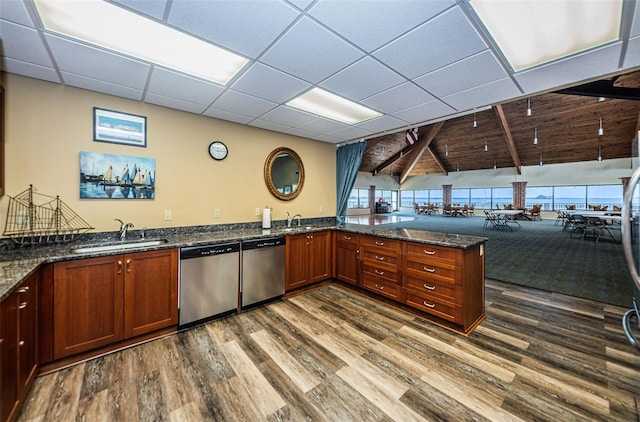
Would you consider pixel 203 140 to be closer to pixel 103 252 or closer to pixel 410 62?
pixel 103 252

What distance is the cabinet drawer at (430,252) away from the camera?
2458mm

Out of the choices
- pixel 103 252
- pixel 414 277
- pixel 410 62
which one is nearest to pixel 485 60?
pixel 410 62

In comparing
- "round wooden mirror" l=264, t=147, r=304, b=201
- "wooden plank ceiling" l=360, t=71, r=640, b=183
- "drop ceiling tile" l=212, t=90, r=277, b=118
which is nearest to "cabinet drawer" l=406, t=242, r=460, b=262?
"round wooden mirror" l=264, t=147, r=304, b=201

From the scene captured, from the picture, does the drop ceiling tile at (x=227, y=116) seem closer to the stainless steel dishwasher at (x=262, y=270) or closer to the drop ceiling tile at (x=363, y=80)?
the drop ceiling tile at (x=363, y=80)

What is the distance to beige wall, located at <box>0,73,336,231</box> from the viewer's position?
2127 mm

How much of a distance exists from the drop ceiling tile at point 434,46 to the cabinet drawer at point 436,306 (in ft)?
7.31

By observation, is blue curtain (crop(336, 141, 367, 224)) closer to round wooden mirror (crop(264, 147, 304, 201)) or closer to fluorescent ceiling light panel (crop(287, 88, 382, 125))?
round wooden mirror (crop(264, 147, 304, 201))

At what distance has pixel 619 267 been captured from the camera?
4398 millimetres

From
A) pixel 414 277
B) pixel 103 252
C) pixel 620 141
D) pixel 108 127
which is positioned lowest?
pixel 414 277

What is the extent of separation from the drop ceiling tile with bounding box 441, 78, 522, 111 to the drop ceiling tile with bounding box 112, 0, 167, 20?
8.37 feet

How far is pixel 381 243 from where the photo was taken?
3.11 metres

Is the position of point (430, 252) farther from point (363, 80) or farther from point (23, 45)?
point (23, 45)

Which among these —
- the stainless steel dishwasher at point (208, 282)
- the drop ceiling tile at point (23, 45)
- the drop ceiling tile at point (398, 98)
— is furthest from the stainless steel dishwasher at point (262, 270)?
the drop ceiling tile at point (23, 45)

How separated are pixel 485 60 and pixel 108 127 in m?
3.52
